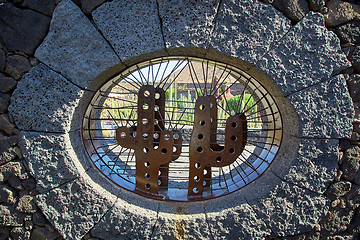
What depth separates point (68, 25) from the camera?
5.54ft

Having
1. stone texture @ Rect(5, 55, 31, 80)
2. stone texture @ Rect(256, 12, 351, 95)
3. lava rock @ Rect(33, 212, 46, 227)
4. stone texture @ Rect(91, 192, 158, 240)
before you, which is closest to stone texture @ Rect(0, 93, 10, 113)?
stone texture @ Rect(5, 55, 31, 80)

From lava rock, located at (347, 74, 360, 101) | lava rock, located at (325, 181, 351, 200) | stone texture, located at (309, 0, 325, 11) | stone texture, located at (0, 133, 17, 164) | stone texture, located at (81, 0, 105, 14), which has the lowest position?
lava rock, located at (325, 181, 351, 200)

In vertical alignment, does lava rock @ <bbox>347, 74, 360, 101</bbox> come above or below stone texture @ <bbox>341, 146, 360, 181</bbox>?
above

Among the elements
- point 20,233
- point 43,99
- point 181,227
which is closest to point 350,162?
point 181,227

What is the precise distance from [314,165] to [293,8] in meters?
1.21

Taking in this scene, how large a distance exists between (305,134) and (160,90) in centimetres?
124

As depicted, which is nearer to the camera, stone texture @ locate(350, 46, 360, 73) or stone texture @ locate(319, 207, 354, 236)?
stone texture @ locate(350, 46, 360, 73)

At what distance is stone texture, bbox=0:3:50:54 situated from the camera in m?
1.71

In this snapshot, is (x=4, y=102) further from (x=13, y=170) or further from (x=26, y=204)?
(x=26, y=204)

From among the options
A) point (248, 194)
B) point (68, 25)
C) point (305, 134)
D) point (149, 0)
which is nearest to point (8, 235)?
point (68, 25)

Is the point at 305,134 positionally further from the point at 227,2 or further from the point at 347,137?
the point at 227,2

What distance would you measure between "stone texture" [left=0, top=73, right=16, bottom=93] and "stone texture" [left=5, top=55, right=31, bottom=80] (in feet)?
0.13

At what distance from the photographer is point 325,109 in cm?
174

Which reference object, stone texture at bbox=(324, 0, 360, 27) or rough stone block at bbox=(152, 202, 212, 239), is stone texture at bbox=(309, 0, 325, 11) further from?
rough stone block at bbox=(152, 202, 212, 239)
